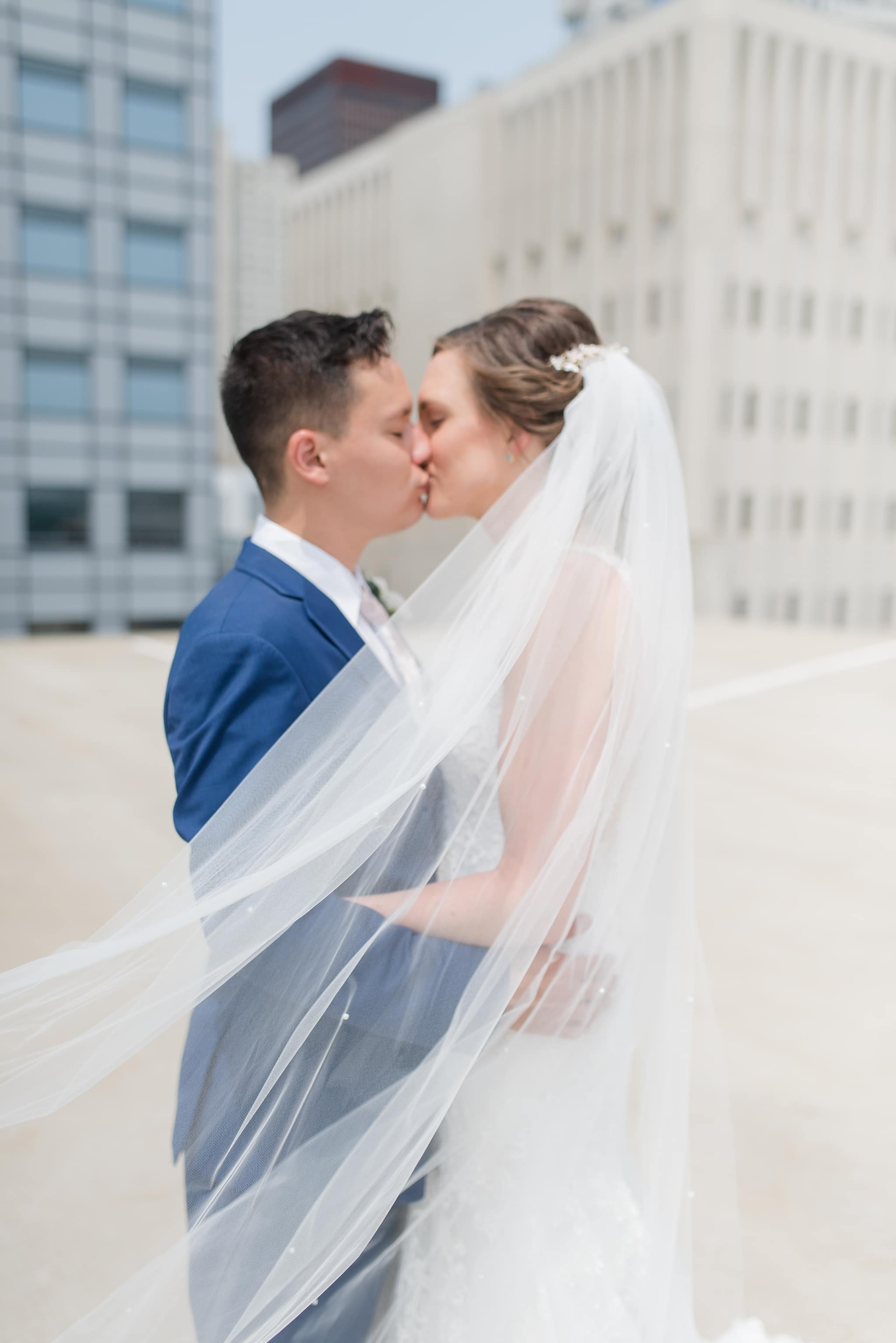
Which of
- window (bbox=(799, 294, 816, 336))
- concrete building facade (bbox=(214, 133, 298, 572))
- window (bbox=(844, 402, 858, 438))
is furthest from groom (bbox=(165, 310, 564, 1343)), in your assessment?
concrete building facade (bbox=(214, 133, 298, 572))

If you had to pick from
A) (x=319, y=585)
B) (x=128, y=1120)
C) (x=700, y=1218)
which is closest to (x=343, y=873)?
(x=319, y=585)

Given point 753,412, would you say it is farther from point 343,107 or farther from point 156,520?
point 343,107

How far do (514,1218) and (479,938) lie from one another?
1.50 feet

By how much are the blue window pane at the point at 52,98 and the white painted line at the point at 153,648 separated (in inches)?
369

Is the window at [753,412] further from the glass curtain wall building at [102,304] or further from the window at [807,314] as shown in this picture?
the glass curtain wall building at [102,304]

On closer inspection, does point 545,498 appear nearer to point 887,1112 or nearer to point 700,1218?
point 700,1218

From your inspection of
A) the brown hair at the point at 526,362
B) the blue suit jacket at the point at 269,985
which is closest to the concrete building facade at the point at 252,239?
the brown hair at the point at 526,362

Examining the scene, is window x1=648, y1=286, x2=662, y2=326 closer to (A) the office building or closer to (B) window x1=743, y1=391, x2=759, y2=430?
(B) window x1=743, y1=391, x2=759, y2=430

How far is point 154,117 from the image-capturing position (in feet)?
66.7

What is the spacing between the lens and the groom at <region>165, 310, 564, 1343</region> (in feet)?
4.63

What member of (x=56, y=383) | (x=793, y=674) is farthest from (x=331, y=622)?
(x=56, y=383)

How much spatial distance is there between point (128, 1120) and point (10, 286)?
19577 millimetres

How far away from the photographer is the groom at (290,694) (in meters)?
1.41

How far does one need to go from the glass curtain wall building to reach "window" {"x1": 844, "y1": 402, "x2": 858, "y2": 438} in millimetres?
24045
